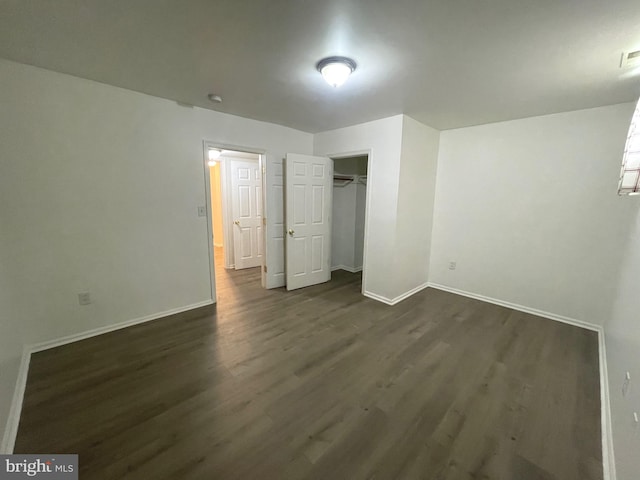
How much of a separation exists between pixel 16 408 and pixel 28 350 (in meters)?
0.84

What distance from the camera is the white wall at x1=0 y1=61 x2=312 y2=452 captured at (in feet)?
6.85

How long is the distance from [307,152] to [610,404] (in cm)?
421

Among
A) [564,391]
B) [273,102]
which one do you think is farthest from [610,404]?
[273,102]

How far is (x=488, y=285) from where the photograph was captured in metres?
3.58

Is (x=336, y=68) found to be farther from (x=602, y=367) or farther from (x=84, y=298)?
(x=602, y=367)

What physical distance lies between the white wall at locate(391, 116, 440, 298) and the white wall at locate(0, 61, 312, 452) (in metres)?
2.34

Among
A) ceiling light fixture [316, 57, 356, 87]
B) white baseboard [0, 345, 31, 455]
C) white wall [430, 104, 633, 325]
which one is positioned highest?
ceiling light fixture [316, 57, 356, 87]

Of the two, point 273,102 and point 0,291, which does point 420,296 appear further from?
point 0,291

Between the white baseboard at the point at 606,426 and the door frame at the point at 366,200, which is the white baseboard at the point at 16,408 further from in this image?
the door frame at the point at 366,200

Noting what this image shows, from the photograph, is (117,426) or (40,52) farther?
(40,52)

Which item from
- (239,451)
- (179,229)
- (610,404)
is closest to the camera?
(239,451)

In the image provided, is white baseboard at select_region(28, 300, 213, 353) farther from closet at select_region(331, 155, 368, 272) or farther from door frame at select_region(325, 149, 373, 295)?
closet at select_region(331, 155, 368, 272)

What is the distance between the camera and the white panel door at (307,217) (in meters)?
3.74

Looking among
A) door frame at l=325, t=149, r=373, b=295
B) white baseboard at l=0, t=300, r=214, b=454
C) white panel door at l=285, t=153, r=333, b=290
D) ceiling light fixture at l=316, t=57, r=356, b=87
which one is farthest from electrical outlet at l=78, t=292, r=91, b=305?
door frame at l=325, t=149, r=373, b=295
